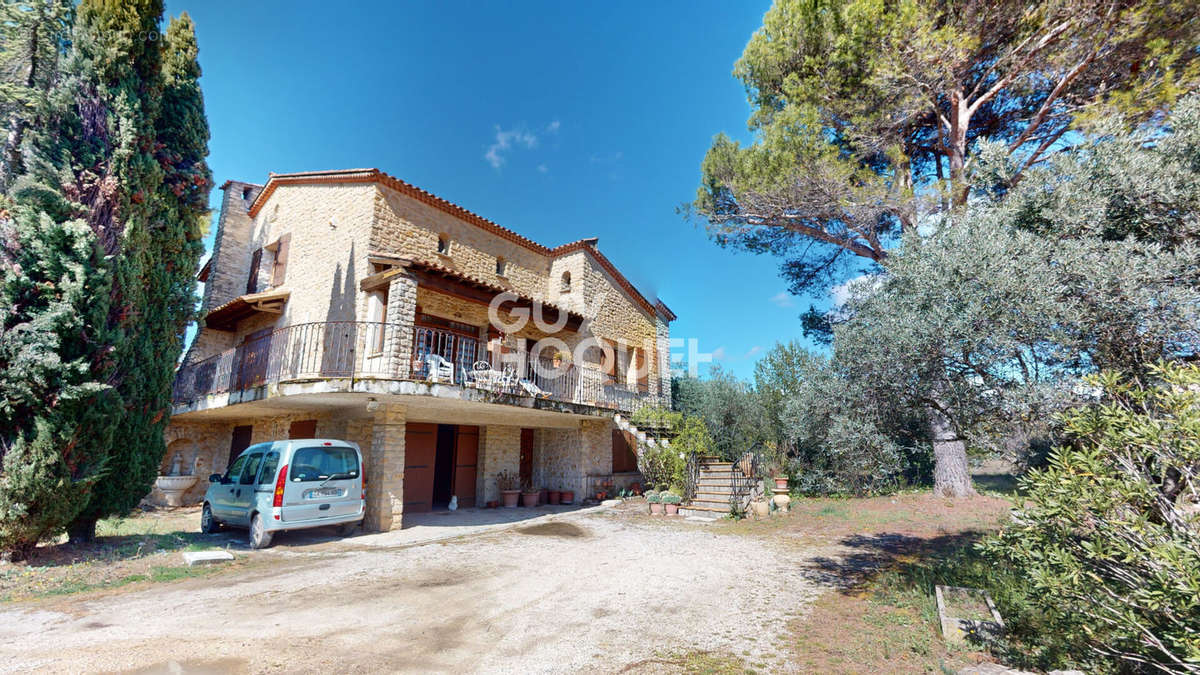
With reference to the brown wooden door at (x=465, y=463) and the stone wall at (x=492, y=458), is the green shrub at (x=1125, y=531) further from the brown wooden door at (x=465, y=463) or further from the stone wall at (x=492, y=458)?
the brown wooden door at (x=465, y=463)

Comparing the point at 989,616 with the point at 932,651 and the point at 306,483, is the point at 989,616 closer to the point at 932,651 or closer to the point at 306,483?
the point at 932,651

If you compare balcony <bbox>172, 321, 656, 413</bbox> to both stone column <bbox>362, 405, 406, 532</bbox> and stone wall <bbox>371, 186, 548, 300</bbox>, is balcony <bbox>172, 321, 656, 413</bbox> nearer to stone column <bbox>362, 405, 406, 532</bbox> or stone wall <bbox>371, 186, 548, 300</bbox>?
stone column <bbox>362, 405, 406, 532</bbox>

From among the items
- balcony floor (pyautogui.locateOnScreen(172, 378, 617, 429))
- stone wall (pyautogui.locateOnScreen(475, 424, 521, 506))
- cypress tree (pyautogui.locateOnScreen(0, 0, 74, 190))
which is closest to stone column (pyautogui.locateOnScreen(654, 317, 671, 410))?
balcony floor (pyautogui.locateOnScreen(172, 378, 617, 429))

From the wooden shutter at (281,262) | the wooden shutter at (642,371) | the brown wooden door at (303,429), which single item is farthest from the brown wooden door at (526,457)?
the wooden shutter at (281,262)

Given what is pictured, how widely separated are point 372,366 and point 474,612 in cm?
657

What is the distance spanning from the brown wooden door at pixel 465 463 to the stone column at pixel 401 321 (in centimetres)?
396

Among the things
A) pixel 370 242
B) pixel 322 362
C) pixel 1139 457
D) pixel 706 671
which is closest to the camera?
pixel 1139 457

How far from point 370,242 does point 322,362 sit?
9.87 feet

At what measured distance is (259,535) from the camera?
763cm

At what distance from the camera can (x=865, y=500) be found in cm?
1230

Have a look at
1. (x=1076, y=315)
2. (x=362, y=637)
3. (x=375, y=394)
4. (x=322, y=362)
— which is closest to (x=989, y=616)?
(x=1076, y=315)

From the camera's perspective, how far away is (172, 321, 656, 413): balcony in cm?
932

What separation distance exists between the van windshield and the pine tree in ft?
5.94

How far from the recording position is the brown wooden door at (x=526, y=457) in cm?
1430
